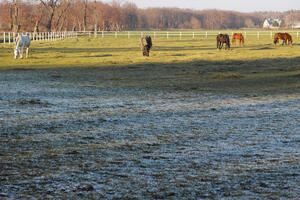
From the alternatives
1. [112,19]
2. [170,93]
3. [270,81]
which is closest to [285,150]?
[170,93]

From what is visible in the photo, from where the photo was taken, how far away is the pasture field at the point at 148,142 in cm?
465

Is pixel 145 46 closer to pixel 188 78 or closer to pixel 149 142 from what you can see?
pixel 188 78

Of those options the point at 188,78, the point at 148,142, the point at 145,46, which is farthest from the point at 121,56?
the point at 148,142

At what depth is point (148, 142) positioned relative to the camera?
6.77m

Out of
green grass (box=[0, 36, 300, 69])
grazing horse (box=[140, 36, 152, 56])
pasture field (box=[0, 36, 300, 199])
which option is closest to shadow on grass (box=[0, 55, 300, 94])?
pasture field (box=[0, 36, 300, 199])

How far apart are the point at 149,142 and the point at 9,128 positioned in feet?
7.90

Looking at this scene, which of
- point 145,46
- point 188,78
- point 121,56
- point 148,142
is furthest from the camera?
point 121,56

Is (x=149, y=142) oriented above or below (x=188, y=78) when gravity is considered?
below

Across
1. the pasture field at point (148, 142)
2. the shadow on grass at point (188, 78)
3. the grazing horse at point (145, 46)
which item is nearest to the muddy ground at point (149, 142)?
the pasture field at point (148, 142)

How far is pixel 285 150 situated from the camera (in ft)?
20.6

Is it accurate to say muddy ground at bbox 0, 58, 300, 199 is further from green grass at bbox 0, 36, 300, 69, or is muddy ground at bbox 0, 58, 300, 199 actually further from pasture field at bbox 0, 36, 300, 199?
green grass at bbox 0, 36, 300, 69

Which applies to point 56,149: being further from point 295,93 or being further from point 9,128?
point 295,93

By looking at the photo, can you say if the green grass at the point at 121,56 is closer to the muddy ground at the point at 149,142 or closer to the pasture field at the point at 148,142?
the pasture field at the point at 148,142

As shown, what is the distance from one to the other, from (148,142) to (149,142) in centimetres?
1
